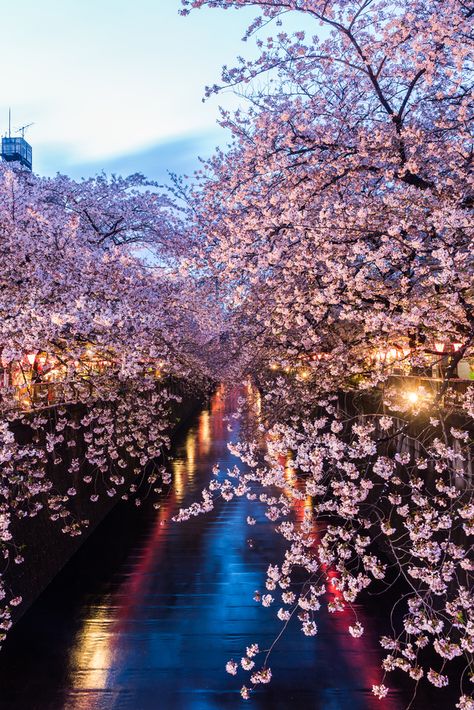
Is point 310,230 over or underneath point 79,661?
over

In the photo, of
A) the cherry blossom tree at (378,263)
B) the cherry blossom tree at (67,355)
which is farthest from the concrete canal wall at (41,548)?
the cherry blossom tree at (378,263)

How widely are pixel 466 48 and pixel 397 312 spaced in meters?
3.38

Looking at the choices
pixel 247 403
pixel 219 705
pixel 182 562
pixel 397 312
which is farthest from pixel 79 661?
pixel 247 403

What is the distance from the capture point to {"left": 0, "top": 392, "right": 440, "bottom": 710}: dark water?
26.3 ft

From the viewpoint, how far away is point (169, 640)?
962 centimetres

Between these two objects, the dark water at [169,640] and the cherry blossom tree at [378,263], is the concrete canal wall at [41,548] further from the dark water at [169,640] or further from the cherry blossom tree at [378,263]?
the cherry blossom tree at [378,263]

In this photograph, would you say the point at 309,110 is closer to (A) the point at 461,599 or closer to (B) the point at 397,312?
(B) the point at 397,312

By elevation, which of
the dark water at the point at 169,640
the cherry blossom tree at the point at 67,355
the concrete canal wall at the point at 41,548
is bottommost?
the dark water at the point at 169,640

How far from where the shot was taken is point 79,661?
8.92 metres

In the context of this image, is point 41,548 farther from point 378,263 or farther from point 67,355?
point 378,263

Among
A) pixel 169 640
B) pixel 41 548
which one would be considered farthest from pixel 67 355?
pixel 169 640

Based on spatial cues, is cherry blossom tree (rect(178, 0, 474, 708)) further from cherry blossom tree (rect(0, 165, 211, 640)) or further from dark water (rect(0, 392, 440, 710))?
cherry blossom tree (rect(0, 165, 211, 640))

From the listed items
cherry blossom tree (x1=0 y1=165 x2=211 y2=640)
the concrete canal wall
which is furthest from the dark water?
cherry blossom tree (x1=0 y1=165 x2=211 y2=640)

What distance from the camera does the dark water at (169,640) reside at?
8023 mm
